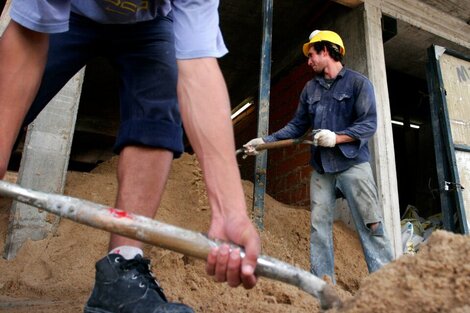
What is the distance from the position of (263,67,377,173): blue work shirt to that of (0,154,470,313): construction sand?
28.7 inches

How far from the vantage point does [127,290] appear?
114 cm

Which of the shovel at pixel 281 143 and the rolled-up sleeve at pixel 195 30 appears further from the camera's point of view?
the shovel at pixel 281 143

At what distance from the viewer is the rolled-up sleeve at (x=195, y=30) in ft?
3.81

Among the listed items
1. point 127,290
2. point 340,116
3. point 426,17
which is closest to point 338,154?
point 340,116

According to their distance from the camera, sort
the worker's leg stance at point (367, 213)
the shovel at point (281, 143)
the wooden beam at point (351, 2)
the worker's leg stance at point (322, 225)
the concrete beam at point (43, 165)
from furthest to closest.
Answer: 1. the wooden beam at point (351, 2)
2. the shovel at point (281, 143)
3. the worker's leg stance at point (322, 225)
4. the worker's leg stance at point (367, 213)
5. the concrete beam at point (43, 165)

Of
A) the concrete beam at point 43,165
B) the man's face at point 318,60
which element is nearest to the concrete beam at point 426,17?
the man's face at point 318,60

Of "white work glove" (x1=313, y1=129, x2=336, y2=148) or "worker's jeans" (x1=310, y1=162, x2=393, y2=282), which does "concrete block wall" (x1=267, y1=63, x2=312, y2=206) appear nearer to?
"worker's jeans" (x1=310, y1=162, x2=393, y2=282)

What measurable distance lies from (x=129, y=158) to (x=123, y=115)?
0.53ft

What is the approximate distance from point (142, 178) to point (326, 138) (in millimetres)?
1783

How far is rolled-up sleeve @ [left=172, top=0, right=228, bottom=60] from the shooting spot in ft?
3.81

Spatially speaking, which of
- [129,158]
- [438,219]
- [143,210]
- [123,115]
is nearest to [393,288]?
[143,210]

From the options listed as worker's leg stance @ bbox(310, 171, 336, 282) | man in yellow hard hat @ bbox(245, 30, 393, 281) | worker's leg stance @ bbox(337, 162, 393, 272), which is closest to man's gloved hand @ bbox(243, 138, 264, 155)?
man in yellow hard hat @ bbox(245, 30, 393, 281)

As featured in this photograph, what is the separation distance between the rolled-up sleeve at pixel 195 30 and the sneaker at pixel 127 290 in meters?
0.58

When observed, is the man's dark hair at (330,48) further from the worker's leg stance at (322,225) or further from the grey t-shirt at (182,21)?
the grey t-shirt at (182,21)
